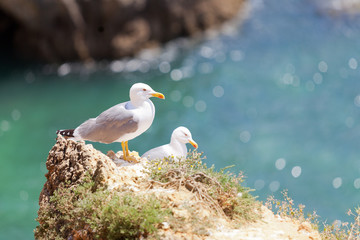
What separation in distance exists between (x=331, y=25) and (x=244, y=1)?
12.5ft

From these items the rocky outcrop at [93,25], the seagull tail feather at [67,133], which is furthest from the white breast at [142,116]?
the rocky outcrop at [93,25]

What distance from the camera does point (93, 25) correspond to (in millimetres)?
18281

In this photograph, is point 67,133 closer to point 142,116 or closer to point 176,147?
point 142,116

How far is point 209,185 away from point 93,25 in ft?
43.5

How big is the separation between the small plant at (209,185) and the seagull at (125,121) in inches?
19.3

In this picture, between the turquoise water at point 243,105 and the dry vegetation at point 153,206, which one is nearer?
the dry vegetation at point 153,206

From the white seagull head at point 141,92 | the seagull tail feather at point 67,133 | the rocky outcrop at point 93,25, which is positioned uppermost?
the rocky outcrop at point 93,25

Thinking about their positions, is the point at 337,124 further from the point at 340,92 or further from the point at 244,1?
the point at 244,1

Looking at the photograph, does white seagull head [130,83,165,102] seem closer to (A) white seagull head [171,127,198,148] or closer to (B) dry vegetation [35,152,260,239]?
(A) white seagull head [171,127,198,148]

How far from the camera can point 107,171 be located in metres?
6.11

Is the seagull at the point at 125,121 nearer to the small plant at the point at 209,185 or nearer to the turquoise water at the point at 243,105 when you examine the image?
the small plant at the point at 209,185

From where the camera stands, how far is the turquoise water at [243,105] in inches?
538

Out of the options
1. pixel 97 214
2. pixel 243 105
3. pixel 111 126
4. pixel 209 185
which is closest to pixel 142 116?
pixel 111 126

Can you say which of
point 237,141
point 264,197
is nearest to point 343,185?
point 264,197
